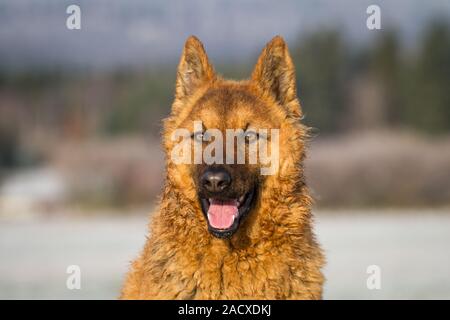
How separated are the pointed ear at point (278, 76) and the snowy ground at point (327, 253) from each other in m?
1.51

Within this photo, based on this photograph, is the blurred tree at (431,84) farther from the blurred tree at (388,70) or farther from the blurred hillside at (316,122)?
the blurred tree at (388,70)

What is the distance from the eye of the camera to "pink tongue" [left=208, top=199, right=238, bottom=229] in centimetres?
620

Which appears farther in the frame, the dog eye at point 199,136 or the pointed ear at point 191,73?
the pointed ear at point 191,73

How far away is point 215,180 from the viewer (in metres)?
6.08

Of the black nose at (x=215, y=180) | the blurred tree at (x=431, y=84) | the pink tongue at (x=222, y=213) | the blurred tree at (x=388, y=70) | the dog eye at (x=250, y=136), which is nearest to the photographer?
the black nose at (x=215, y=180)

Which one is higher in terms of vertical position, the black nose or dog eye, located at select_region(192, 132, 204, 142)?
dog eye, located at select_region(192, 132, 204, 142)

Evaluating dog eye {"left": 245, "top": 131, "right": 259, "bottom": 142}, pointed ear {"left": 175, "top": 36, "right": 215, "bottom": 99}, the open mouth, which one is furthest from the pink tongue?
pointed ear {"left": 175, "top": 36, "right": 215, "bottom": 99}

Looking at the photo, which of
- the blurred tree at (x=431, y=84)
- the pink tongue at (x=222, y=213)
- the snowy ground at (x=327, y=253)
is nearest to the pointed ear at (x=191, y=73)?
the pink tongue at (x=222, y=213)

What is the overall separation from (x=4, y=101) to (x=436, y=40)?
35810 millimetres

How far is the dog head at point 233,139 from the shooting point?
6234mm

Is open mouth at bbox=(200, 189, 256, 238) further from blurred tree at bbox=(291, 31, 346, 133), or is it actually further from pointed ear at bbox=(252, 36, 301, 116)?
blurred tree at bbox=(291, 31, 346, 133)
